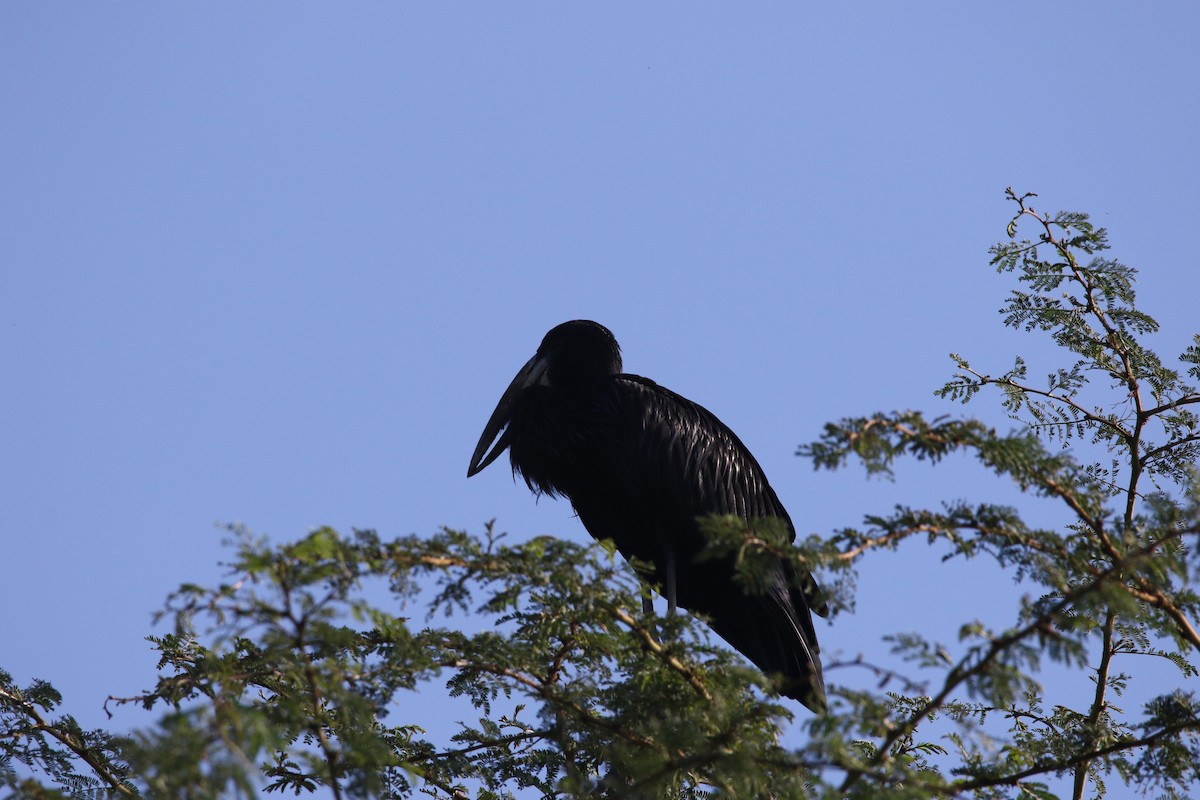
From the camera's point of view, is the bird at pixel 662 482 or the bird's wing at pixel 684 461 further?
the bird's wing at pixel 684 461

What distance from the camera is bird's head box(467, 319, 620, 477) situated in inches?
307

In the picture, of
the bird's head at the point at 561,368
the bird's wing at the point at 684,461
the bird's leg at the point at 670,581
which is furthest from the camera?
the bird's head at the point at 561,368

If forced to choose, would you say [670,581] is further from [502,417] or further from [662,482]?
[502,417]

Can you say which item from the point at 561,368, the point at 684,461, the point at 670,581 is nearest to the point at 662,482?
the point at 684,461

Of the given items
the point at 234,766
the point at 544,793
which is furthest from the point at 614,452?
the point at 234,766

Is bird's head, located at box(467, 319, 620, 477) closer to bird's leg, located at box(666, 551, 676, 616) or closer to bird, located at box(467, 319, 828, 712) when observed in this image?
bird, located at box(467, 319, 828, 712)

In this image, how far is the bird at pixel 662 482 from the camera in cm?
669

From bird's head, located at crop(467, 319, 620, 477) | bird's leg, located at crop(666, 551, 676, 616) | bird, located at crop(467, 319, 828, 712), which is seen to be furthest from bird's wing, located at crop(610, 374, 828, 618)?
bird's head, located at crop(467, 319, 620, 477)

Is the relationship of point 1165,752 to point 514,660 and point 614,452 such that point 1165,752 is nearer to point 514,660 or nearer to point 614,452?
point 514,660

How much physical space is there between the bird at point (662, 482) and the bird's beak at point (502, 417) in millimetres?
161

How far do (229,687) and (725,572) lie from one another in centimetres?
345

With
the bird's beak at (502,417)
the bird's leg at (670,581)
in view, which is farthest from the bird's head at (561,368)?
the bird's leg at (670,581)

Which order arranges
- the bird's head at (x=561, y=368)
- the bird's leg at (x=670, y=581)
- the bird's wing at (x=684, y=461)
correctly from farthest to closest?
the bird's head at (x=561, y=368), the bird's wing at (x=684, y=461), the bird's leg at (x=670, y=581)

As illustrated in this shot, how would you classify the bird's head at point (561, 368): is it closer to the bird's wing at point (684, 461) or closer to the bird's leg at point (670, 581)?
the bird's wing at point (684, 461)
